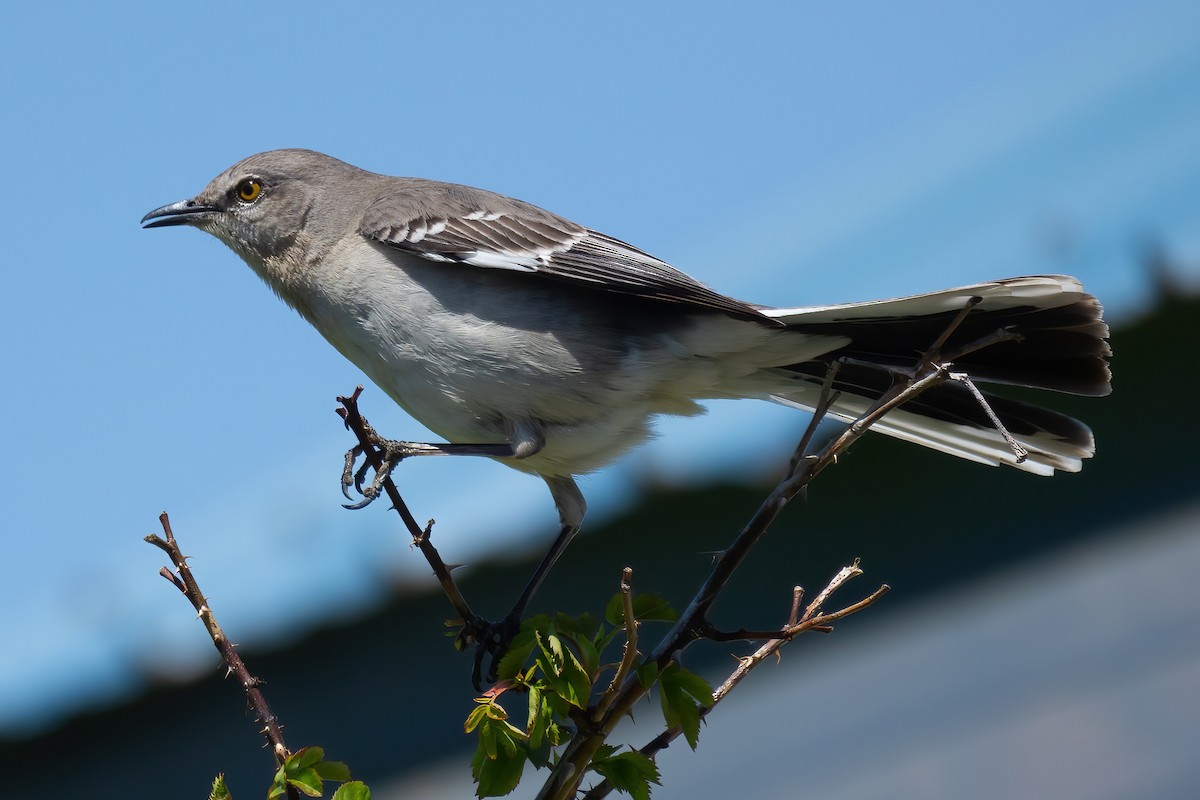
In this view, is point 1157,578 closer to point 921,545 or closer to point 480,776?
point 921,545

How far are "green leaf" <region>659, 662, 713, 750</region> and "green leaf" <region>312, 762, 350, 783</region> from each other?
63cm

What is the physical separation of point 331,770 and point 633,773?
1.88 ft

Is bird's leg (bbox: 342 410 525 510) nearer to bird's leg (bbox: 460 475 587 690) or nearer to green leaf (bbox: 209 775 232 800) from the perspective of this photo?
bird's leg (bbox: 460 475 587 690)

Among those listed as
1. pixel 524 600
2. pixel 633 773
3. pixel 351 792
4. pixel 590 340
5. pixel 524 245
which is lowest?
pixel 524 600

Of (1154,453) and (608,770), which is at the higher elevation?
(608,770)

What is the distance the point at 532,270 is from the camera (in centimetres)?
431

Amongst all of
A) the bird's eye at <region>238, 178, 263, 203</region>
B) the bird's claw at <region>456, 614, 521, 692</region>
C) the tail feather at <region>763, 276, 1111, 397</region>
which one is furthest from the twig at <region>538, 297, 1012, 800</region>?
the bird's eye at <region>238, 178, 263, 203</region>

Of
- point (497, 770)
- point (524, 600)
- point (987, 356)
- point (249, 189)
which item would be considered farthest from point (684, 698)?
point (249, 189)

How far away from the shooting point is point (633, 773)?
239 cm

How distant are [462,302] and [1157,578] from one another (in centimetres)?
540

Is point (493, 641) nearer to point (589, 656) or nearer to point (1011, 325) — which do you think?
point (589, 656)

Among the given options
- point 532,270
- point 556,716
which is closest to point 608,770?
point 556,716

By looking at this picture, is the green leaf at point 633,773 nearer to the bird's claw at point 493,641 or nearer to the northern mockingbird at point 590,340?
the bird's claw at point 493,641

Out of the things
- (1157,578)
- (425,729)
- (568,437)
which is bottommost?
(1157,578)
